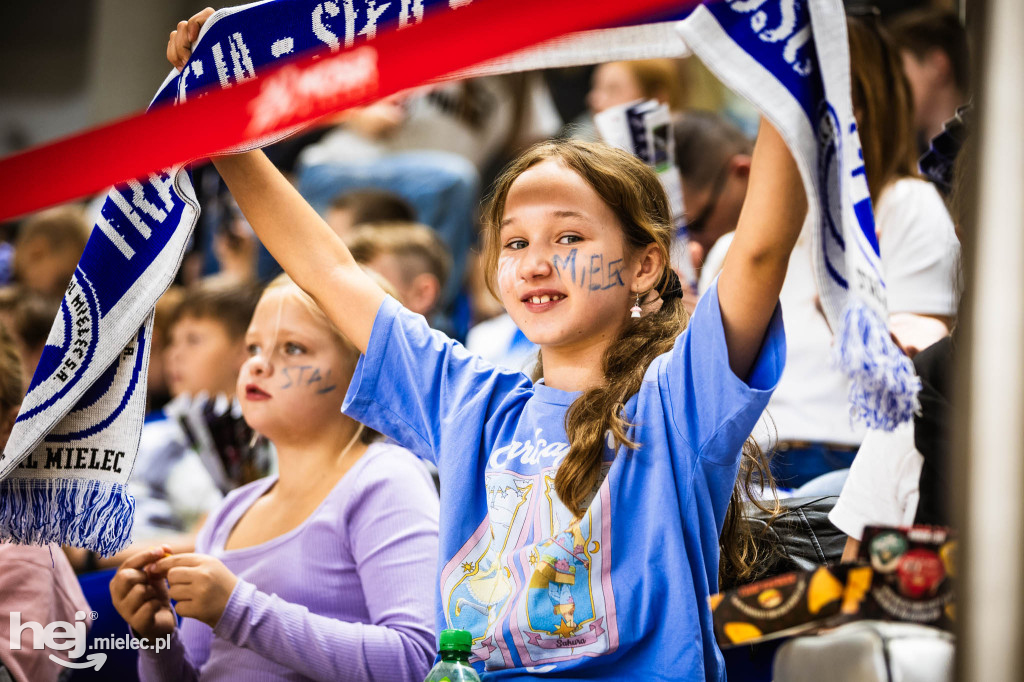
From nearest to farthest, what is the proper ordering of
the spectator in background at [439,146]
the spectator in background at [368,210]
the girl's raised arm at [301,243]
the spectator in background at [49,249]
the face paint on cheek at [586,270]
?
the face paint on cheek at [586,270] < the girl's raised arm at [301,243] < the spectator in background at [368,210] < the spectator in background at [49,249] < the spectator in background at [439,146]

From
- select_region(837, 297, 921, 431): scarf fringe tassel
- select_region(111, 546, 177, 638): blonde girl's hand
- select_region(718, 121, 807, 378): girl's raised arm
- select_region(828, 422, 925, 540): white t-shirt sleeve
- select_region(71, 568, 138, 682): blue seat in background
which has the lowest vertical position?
select_region(71, 568, 138, 682): blue seat in background

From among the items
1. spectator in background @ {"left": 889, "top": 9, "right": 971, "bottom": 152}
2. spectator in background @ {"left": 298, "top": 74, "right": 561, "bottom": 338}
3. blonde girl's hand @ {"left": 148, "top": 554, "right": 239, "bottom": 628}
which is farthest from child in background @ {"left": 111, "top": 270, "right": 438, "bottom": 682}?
spectator in background @ {"left": 298, "top": 74, "right": 561, "bottom": 338}

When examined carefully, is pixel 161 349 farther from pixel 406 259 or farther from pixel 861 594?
pixel 861 594

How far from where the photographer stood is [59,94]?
512 centimetres

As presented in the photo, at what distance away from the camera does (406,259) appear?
10.6 feet

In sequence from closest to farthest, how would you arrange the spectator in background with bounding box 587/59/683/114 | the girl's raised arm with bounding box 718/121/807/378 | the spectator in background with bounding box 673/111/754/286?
the girl's raised arm with bounding box 718/121/807/378 < the spectator in background with bounding box 673/111/754/286 < the spectator in background with bounding box 587/59/683/114

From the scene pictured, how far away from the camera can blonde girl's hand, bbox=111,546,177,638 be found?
5.74 ft

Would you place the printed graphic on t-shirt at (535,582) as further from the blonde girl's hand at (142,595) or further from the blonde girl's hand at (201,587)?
the blonde girl's hand at (142,595)

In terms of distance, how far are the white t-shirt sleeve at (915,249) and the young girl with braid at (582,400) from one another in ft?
2.72

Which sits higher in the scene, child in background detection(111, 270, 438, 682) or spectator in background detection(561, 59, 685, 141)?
spectator in background detection(561, 59, 685, 141)

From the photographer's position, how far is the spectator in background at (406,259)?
10.3ft

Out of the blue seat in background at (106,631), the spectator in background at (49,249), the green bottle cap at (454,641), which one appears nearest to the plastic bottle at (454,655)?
the green bottle cap at (454,641)

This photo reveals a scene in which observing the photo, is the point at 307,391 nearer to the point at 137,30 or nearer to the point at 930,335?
the point at 930,335

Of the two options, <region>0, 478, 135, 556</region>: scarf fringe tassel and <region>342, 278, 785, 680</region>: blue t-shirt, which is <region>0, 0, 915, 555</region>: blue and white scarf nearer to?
<region>0, 478, 135, 556</region>: scarf fringe tassel
